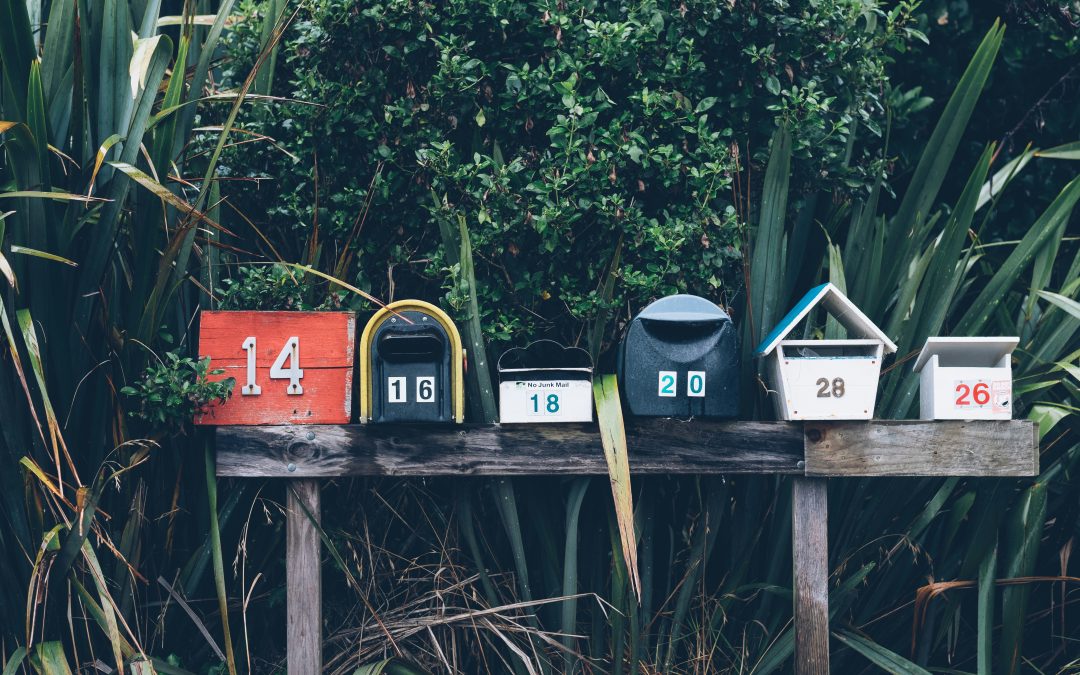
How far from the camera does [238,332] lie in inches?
92.9

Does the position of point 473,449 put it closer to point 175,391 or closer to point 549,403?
point 549,403

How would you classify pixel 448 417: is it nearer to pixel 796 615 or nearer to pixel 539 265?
pixel 539 265

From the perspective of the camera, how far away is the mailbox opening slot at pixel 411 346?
7.63 feet

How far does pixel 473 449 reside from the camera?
2.36 metres

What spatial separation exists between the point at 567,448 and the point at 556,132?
0.82 meters

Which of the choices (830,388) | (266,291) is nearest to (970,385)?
(830,388)

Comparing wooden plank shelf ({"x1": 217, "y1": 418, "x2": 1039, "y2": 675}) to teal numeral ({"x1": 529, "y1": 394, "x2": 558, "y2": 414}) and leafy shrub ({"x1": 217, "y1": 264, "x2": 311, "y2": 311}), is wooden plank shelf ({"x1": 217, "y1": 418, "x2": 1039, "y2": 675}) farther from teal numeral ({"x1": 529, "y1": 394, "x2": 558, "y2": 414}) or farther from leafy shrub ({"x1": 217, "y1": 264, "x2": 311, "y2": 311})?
leafy shrub ({"x1": 217, "y1": 264, "x2": 311, "y2": 311})

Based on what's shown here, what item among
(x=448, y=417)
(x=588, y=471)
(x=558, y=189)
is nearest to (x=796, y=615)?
(x=588, y=471)

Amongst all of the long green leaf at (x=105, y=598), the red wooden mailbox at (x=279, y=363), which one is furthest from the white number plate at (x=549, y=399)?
the long green leaf at (x=105, y=598)

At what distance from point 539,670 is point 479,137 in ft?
4.85

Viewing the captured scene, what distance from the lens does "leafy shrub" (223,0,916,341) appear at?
2.53 meters

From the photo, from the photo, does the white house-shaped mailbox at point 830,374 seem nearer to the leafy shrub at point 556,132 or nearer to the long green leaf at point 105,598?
the leafy shrub at point 556,132

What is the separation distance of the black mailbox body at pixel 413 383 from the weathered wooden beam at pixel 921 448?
0.90 metres

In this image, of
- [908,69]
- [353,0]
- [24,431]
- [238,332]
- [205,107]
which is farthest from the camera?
[908,69]
